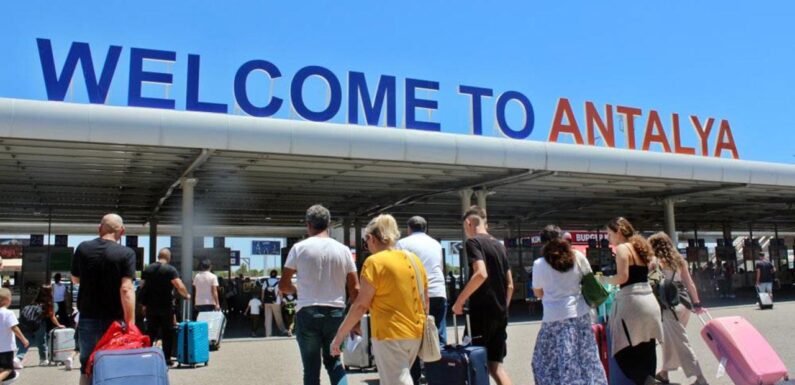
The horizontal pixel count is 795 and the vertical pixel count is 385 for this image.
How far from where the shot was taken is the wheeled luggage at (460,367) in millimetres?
5250

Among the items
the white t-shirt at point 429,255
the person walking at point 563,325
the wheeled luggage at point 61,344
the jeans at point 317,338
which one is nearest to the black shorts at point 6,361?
the wheeled luggage at point 61,344

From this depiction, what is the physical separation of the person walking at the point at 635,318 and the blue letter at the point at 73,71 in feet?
30.1

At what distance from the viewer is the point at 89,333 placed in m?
5.42

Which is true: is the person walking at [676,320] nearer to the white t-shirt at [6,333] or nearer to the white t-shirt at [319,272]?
the white t-shirt at [319,272]

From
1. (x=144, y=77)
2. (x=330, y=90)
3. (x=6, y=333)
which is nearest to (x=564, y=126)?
(x=330, y=90)

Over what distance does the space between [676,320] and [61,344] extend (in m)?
8.53

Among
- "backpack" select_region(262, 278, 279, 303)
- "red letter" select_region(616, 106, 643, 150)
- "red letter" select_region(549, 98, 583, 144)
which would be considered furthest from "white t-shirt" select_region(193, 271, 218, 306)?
"red letter" select_region(616, 106, 643, 150)

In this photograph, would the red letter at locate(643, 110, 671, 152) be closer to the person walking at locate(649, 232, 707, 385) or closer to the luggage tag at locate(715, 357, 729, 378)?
the person walking at locate(649, 232, 707, 385)

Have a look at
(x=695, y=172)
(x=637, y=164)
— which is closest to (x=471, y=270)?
(x=637, y=164)

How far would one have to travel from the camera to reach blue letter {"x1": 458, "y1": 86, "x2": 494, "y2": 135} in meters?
15.8

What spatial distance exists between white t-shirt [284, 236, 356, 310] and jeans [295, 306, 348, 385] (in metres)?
0.07

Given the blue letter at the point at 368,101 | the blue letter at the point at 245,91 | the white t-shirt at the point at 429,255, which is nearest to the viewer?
the white t-shirt at the point at 429,255

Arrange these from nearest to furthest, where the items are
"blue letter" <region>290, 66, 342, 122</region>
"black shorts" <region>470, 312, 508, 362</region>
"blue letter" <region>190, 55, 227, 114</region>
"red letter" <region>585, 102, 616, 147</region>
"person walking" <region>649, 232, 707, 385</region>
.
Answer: "black shorts" <region>470, 312, 508, 362</region>, "person walking" <region>649, 232, 707, 385</region>, "blue letter" <region>190, 55, 227, 114</region>, "blue letter" <region>290, 66, 342, 122</region>, "red letter" <region>585, 102, 616, 147</region>

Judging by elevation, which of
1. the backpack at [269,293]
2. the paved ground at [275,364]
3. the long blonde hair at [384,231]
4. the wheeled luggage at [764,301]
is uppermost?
the long blonde hair at [384,231]
